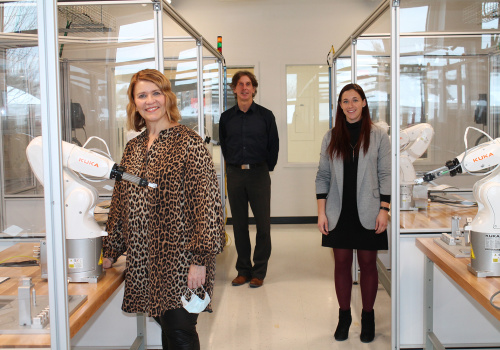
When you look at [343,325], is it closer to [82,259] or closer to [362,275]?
[362,275]

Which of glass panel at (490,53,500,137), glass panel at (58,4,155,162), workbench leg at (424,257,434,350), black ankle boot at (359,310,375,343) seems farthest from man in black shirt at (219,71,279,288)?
glass panel at (490,53,500,137)

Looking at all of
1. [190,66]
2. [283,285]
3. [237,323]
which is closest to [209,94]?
[190,66]

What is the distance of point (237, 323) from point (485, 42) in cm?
315

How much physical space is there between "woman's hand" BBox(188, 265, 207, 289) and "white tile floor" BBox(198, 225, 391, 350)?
1234 mm

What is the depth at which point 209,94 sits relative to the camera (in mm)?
4980

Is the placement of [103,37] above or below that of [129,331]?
above

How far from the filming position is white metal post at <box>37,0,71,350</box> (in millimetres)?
1279

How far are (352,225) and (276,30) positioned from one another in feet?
12.8

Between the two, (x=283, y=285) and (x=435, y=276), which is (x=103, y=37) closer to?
(x=283, y=285)

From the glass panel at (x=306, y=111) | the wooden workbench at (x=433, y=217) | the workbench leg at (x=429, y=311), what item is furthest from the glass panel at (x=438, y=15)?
the workbench leg at (x=429, y=311)

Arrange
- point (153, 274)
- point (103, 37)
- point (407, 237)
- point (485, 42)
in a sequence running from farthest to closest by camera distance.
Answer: point (485, 42) → point (103, 37) → point (407, 237) → point (153, 274)

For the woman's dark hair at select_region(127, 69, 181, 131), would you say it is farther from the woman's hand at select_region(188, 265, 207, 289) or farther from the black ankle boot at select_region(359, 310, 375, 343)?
the black ankle boot at select_region(359, 310, 375, 343)

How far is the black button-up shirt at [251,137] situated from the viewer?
388 centimetres

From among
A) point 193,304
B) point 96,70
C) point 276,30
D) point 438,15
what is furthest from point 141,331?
point 438,15
